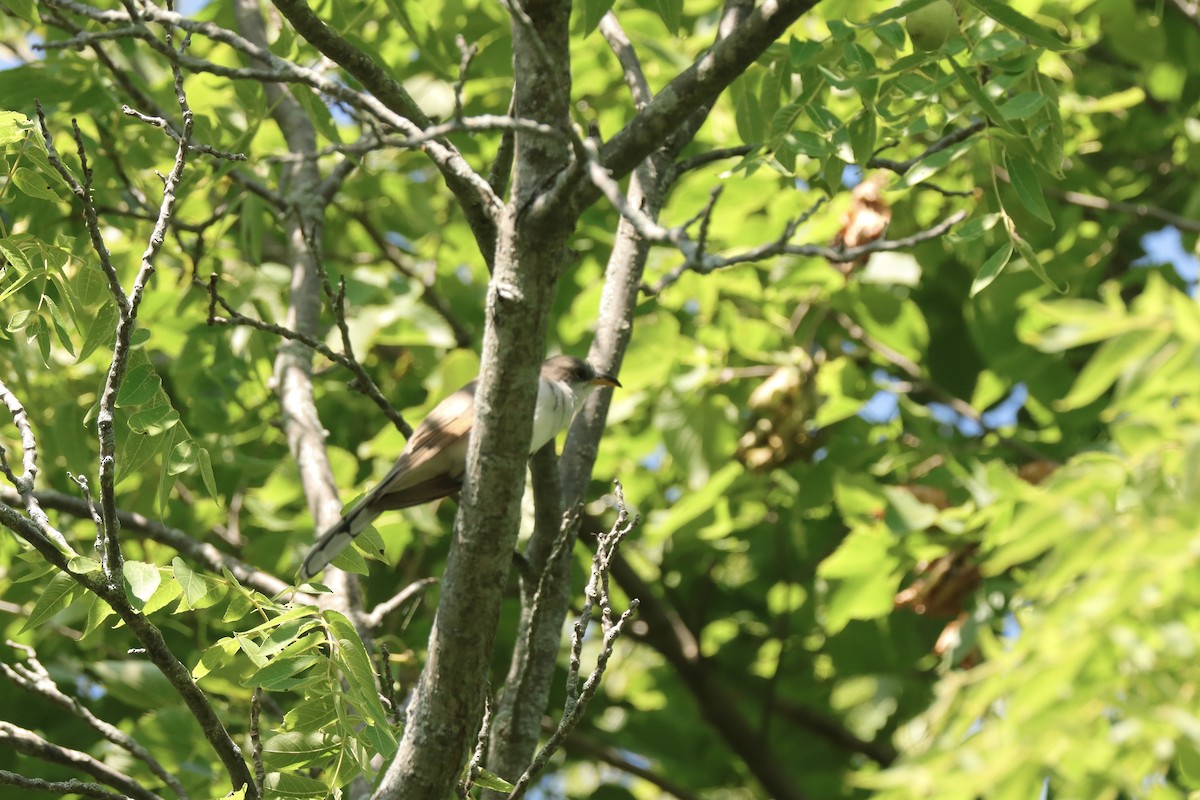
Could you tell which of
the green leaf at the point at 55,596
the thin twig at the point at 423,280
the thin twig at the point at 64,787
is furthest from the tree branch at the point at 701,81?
the thin twig at the point at 423,280

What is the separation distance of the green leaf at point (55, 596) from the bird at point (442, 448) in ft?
3.88

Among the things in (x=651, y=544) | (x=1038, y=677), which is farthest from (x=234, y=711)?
(x=1038, y=677)

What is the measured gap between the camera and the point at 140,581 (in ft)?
8.53

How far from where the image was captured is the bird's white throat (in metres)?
3.53

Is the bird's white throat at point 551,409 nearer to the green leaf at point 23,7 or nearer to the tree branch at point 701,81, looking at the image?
the tree branch at point 701,81

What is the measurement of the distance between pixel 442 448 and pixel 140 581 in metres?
1.90

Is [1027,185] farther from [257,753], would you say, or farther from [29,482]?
[29,482]

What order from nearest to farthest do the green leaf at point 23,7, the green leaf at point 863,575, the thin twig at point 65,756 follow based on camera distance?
the thin twig at point 65,756 → the green leaf at point 23,7 → the green leaf at point 863,575

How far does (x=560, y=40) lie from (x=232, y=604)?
151 cm

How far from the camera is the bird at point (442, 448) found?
4078 millimetres

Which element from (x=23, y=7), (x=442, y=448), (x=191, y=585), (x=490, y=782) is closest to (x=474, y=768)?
(x=490, y=782)

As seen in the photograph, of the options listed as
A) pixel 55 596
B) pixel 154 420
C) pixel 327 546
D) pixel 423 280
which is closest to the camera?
pixel 55 596

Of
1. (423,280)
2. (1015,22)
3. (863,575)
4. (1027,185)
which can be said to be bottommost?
(863,575)

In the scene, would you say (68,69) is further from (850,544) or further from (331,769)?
(850,544)
